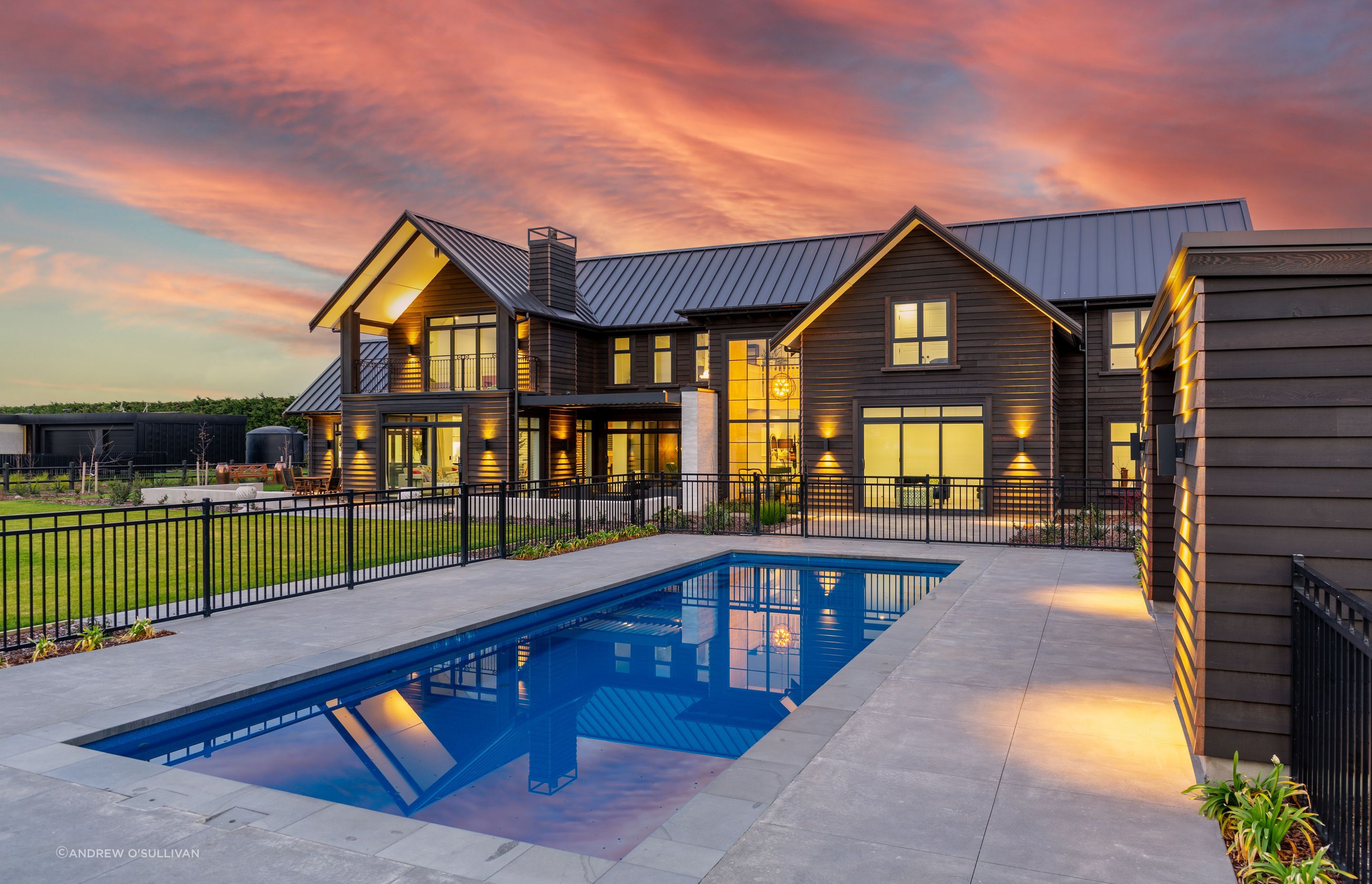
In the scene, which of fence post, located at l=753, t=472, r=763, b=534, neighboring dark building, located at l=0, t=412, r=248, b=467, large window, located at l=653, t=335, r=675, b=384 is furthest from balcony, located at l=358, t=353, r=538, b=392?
neighboring dark building, located at l=0, t=412, r=248, b=467

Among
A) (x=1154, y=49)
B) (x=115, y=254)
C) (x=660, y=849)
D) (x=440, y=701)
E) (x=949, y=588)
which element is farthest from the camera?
(x=115, y=254)

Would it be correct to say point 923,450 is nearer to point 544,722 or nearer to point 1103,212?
point 1103,212

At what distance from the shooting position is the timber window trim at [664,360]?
28203 mm

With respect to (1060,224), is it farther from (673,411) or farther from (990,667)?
(990,667)

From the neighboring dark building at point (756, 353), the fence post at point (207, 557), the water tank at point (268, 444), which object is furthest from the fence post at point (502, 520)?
the water tank at point (268, 444)

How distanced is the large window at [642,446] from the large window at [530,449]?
2.87 meters

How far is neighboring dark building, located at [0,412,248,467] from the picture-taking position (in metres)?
36.4

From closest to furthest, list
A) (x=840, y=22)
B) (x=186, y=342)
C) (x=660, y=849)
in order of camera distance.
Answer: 1. (x=660, y=849)
2. (x=840, y=22)
3. (x=186, y=342)

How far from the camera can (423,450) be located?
26.2 meters

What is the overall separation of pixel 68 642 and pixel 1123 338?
24.1 m

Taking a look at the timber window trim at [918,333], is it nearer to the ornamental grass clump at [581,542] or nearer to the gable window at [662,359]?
the ornamental grass clump at [581,542]

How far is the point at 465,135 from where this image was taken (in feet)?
77.6

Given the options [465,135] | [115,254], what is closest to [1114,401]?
[465,135]

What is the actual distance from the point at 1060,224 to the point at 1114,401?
6.38 metres
